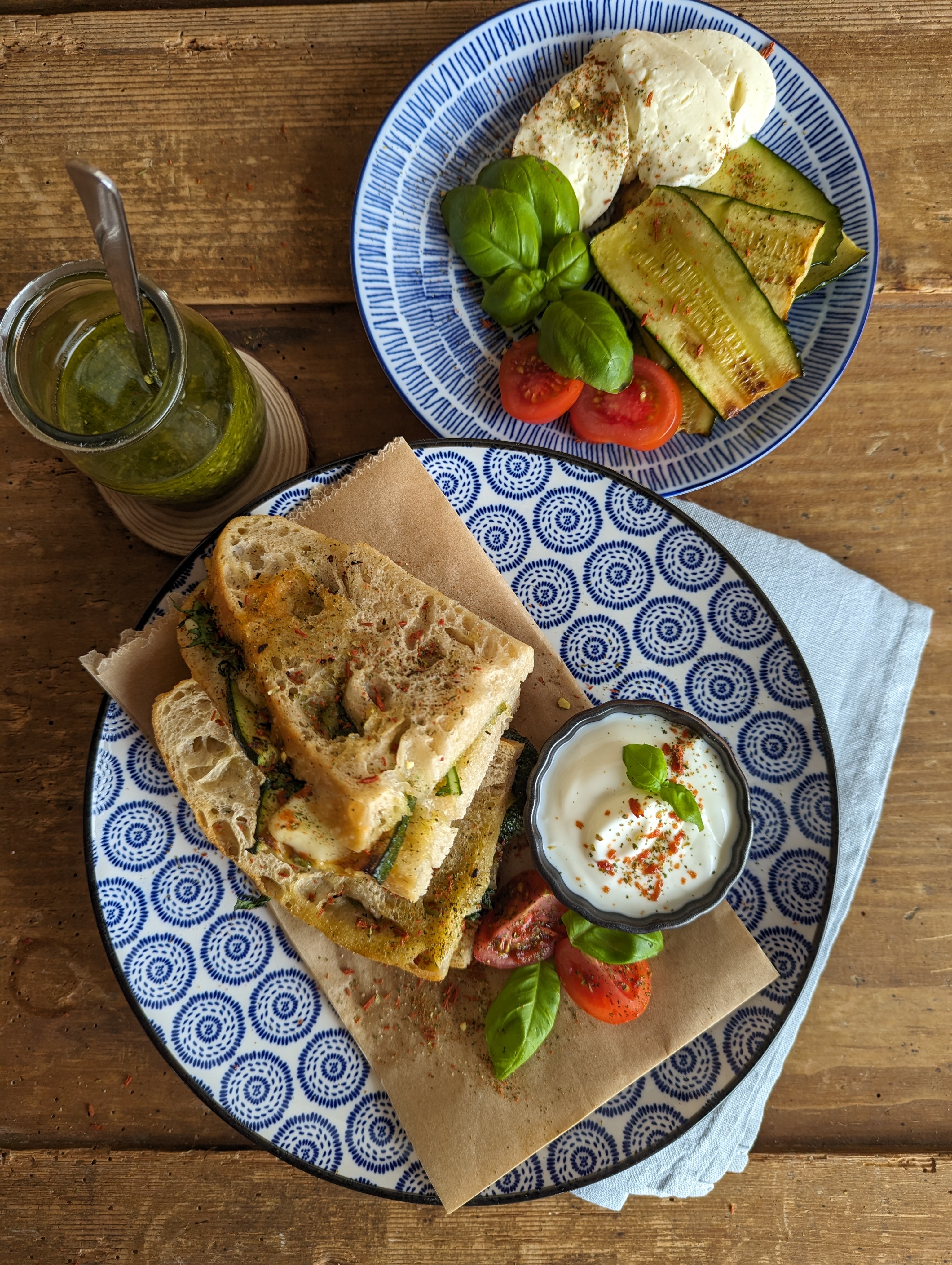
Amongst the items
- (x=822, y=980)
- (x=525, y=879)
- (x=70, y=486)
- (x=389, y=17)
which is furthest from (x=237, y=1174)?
(x=389, y=17)

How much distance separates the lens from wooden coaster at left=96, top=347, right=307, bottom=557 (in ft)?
8.09

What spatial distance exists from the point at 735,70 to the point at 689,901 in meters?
2.31

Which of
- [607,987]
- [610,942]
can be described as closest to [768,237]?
[610,942]

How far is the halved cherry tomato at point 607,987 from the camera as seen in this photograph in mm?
2109

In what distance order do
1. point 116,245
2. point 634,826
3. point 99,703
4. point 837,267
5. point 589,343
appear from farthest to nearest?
point 99,703 → point 837,267 → point 589,343 → point 634,826 → point 116,245

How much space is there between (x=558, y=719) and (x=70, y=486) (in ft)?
5.71

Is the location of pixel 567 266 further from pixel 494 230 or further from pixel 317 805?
pixel 317 805

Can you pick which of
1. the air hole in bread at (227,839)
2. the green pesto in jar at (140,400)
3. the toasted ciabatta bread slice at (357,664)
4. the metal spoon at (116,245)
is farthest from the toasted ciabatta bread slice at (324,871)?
the metal spoon at (116,245)

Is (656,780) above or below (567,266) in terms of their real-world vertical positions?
below

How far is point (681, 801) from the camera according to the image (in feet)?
6.32

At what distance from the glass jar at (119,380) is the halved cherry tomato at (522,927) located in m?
1.40

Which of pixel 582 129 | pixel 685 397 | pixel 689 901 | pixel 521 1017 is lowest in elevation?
pixel 521 1017

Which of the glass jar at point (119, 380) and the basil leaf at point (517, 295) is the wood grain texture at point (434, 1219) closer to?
the glass jar at point (119, 380)

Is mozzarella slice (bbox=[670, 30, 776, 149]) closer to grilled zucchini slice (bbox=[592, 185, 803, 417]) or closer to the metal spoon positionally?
grilled zucchini slice (bbox=[592, 185, 803, 417])
